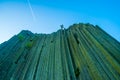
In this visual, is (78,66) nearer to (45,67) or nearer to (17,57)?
(45,67)

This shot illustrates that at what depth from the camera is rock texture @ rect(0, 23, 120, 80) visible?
1341 cm

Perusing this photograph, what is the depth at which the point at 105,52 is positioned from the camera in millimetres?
15562

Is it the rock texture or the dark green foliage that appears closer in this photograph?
the rock texture

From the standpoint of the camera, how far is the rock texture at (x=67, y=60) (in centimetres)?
1341

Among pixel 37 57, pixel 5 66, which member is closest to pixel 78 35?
pixel 37 57

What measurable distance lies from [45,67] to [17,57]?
4.85 metres

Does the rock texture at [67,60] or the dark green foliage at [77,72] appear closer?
the rock texture at [67,60]

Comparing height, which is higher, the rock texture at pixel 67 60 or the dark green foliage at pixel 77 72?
the rock texture at pixel 67 60

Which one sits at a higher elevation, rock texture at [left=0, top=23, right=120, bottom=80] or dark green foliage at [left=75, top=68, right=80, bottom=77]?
rock texture at [left=0, top=23, right=120, bottom=80]

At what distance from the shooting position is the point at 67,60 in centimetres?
1667

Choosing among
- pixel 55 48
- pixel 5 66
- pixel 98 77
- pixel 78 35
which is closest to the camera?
pixel 98 77

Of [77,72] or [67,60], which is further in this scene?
[67,60]

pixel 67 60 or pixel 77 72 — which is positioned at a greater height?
pixel 67 60

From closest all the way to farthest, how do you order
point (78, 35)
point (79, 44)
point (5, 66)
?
point (5, 66), point (79, 44), point (78, 35)
